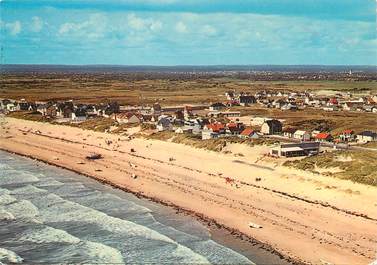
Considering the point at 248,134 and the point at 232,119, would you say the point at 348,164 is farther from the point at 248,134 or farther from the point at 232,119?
the point at 232,119

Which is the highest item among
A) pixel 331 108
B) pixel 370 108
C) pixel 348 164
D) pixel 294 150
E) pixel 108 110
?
pixel 294 150

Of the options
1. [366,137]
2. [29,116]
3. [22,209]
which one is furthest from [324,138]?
[29,116]

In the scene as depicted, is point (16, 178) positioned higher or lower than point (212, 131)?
lower

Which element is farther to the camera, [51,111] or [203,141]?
[51,111]

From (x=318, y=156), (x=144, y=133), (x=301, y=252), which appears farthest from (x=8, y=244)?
(x=144, y=133)

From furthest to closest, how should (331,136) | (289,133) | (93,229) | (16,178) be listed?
(289,133)
(331,136)
(16,178)
(93,229)

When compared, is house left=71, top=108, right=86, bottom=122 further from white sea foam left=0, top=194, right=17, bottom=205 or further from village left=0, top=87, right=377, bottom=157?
white sea foam left=0, top=194, right=17, bottom=205

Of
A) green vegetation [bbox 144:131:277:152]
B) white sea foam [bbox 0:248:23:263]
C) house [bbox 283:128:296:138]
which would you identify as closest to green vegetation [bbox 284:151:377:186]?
green vegetation [bbox 144:131:277:152]

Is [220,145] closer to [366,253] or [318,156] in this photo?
[318,156]

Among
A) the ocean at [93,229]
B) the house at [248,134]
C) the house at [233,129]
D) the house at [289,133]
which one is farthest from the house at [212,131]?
the ocean at [93,229]
